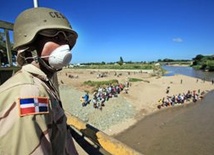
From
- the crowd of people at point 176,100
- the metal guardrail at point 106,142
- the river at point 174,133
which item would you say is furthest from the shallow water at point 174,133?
the metal guardrail at point 106,142

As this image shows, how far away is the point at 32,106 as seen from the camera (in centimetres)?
111

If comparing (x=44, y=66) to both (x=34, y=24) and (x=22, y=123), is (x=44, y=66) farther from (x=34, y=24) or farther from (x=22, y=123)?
(x=22, y=123)

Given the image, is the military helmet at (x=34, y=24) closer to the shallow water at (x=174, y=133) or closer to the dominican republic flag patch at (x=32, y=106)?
the dominican republic flag patch at (x=32, y=106)

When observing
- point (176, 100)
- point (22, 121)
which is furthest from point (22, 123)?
point (176, 100)

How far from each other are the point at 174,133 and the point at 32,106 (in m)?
18.4

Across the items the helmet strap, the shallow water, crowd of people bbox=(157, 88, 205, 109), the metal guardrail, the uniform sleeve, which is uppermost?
the helmet strap

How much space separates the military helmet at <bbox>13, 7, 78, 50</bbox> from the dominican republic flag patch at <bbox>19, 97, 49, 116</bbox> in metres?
0.52

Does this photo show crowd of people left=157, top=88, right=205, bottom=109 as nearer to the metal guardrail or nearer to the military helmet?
the metal guardrail

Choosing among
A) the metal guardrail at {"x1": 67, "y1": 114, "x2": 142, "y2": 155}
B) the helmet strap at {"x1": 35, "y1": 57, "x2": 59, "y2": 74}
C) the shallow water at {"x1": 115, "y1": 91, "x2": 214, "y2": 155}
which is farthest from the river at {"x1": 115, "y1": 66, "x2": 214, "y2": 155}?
the helmet strap at {"x1": 35, "y1": 57, "x2": 59, "y2": 74}

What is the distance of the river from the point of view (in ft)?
48.6

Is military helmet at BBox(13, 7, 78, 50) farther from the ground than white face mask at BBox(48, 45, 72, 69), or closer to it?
farther from the ground

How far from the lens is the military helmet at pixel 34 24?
1494 millimetres

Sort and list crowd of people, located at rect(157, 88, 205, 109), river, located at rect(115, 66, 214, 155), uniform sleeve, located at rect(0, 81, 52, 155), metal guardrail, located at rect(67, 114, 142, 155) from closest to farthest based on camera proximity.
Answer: uniform sleeve, located at rect(0, 81, 52, 155)
metal guardrail, located at rect(67, 114, 142, 155)
river, located at rect(115, 66, 214, 155)
crowd of people, located at rect(157, 88, 205, 109)

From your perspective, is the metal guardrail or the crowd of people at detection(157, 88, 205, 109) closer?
the metal guardrail
